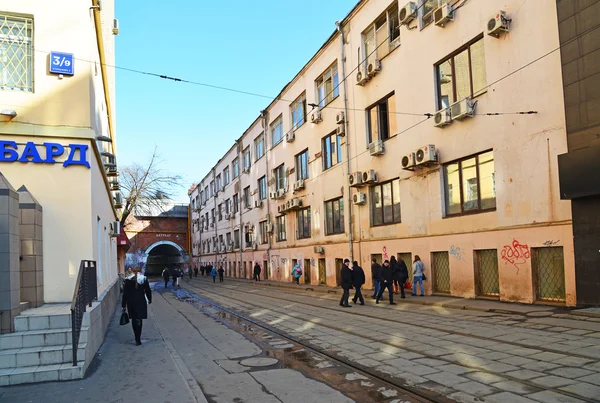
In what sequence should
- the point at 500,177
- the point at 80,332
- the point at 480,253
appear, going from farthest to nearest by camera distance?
the point at 480,253 < the point at 500,177 < the point at 80,332

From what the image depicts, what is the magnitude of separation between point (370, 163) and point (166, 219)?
4719 cm

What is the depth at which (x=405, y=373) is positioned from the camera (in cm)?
666

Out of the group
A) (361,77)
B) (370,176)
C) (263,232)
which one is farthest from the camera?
(263,232)

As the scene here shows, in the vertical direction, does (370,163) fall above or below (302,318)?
above

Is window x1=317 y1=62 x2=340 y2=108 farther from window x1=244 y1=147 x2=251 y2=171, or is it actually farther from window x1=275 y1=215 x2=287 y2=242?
window x1=244 y1=147 x2=251 y2=171

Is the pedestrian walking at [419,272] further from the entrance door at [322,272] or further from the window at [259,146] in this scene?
the window at [259,146]

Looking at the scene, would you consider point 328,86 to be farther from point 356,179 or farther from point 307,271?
point 307,271

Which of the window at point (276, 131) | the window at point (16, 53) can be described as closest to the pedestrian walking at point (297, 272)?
the window at point (276, 131)

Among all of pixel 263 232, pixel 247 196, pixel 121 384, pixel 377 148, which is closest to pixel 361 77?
pixel 377 148

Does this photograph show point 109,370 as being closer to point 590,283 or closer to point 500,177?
point 590,283

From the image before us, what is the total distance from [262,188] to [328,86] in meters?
14.0

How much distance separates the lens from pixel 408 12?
17.7 meters

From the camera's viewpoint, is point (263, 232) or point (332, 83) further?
point (263, 232)

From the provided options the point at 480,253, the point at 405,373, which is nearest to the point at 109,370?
the point at 405,373
